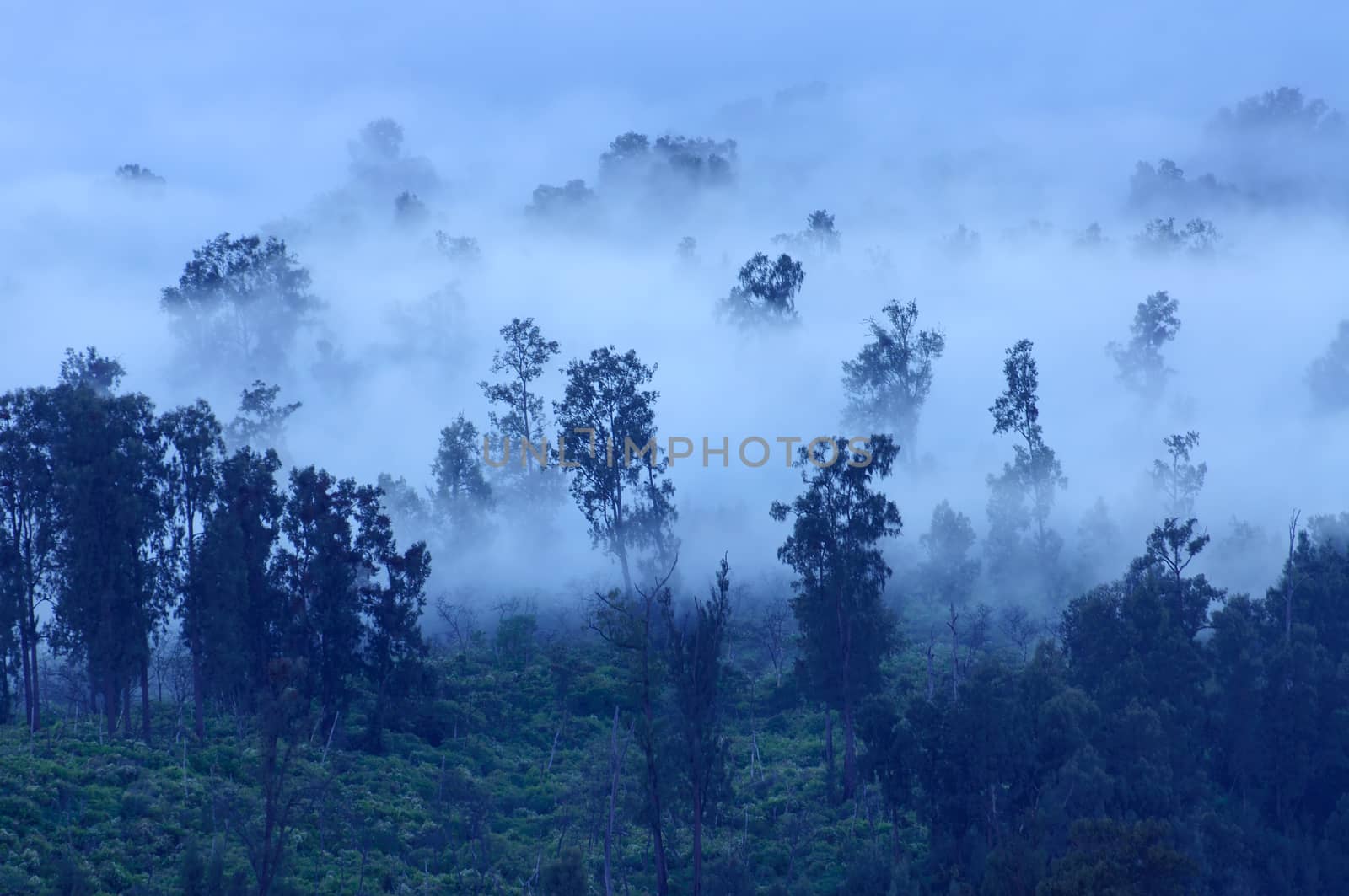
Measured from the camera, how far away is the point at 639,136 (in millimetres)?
139625

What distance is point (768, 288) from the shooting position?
88.1 meters

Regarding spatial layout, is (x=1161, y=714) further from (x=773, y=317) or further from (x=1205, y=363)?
(x=1205, y=363)

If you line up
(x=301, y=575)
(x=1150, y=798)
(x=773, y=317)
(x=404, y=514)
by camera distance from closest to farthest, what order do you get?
(x=1150, y=798) → (x=301, y=575) → (x=404, y=514) → (x=773, y=317)

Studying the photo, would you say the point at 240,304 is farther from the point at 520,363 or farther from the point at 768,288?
the point at 768,288

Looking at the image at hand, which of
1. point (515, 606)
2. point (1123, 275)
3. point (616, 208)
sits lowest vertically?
point (515, 606)

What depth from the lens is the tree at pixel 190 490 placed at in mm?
42531

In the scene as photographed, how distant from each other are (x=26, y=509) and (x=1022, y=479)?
5459 cm

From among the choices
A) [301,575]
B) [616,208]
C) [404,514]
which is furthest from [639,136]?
[301,575]

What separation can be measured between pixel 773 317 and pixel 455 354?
29.0m

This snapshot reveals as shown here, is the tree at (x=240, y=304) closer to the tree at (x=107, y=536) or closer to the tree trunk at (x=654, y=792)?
the tree at (x=107, y=536)

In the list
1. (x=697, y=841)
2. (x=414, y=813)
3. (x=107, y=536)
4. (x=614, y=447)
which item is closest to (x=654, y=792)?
(x=697, y=841)

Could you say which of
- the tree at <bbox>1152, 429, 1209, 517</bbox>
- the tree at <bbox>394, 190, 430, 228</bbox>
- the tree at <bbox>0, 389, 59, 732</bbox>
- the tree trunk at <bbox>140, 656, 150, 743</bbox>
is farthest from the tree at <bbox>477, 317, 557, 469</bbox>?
the tree at <bbox>394, 190, 430, 228</bbox>

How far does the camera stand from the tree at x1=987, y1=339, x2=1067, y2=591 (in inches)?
2813

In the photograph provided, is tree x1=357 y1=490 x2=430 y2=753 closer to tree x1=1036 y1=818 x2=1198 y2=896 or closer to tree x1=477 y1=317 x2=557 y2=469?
tree x1=477 y1=317 x2=557 y2=469
